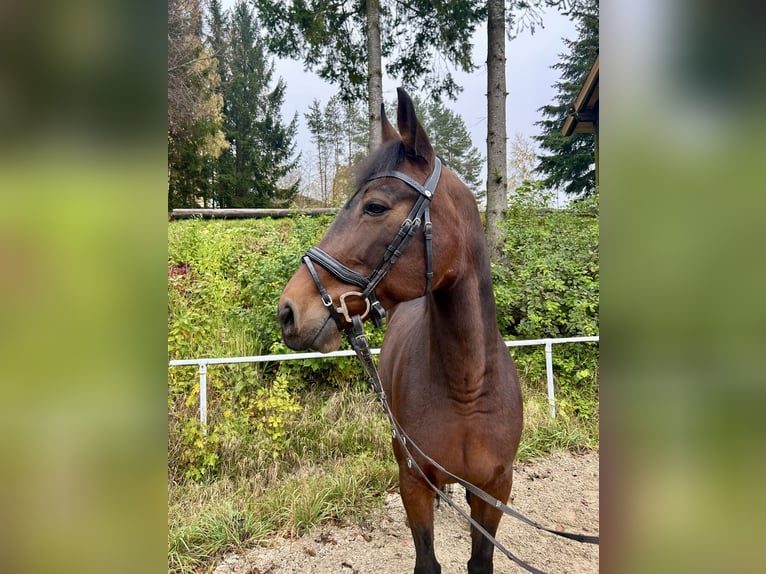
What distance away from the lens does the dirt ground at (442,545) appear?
9.75 ft

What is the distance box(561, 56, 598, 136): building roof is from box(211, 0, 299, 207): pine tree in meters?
11.1

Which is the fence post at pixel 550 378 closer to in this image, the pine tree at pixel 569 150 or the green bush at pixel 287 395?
the green bush at pixel 287 395

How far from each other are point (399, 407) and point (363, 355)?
51cm

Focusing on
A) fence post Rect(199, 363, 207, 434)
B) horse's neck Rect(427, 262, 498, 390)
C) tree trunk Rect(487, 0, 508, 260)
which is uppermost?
tree trunk Rect(487, 0, 508, 260)

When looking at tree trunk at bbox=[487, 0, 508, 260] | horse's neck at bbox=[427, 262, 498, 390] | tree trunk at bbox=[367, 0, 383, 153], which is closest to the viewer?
horse's neck at bbox=[427, 262, 498, 390]

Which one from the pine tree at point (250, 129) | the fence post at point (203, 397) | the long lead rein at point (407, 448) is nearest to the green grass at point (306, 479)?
the fence post at point (203, 397)

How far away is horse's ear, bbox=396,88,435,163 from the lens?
166 cm

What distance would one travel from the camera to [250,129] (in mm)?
20625

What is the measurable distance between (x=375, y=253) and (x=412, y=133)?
0.52m

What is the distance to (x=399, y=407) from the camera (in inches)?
89.6

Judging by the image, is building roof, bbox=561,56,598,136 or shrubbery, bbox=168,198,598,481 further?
building roof, bbox=561,56,598,136

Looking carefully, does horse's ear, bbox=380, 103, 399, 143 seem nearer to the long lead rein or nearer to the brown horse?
the brown horse

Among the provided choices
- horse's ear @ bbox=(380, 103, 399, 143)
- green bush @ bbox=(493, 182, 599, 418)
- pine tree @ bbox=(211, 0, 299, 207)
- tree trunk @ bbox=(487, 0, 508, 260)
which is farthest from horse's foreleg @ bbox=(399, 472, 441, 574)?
pine tree @ bbox=(211, 0, 299, 207)
